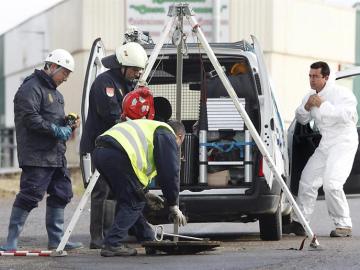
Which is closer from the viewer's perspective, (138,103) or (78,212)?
(138,103)

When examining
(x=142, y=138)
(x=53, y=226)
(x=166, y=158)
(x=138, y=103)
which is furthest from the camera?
(x=53, y=226)

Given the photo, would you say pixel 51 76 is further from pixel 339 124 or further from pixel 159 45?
pixel 339 124

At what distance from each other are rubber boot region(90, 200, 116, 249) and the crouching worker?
1.06 m

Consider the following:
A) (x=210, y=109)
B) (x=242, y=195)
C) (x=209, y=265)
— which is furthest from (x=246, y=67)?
(x=209, y=265)

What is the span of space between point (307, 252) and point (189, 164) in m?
1.74

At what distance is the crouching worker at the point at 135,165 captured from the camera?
378 inches

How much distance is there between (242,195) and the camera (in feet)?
36.9

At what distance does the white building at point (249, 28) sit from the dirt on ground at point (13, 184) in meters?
12.4

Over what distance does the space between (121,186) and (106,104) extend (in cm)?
115

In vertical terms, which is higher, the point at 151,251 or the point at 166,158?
the point at 166,158

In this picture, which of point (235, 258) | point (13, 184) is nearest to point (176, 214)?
point (235, 258)

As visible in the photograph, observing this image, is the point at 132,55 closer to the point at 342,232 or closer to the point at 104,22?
the point at 342,232

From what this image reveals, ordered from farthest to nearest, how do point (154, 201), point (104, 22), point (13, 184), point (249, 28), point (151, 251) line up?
1. point (249, 28)
2. point (104, 22)
3. point (13, 184)
4. point (154, 201)
5. point (151, 251)

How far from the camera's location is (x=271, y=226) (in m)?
12.0
